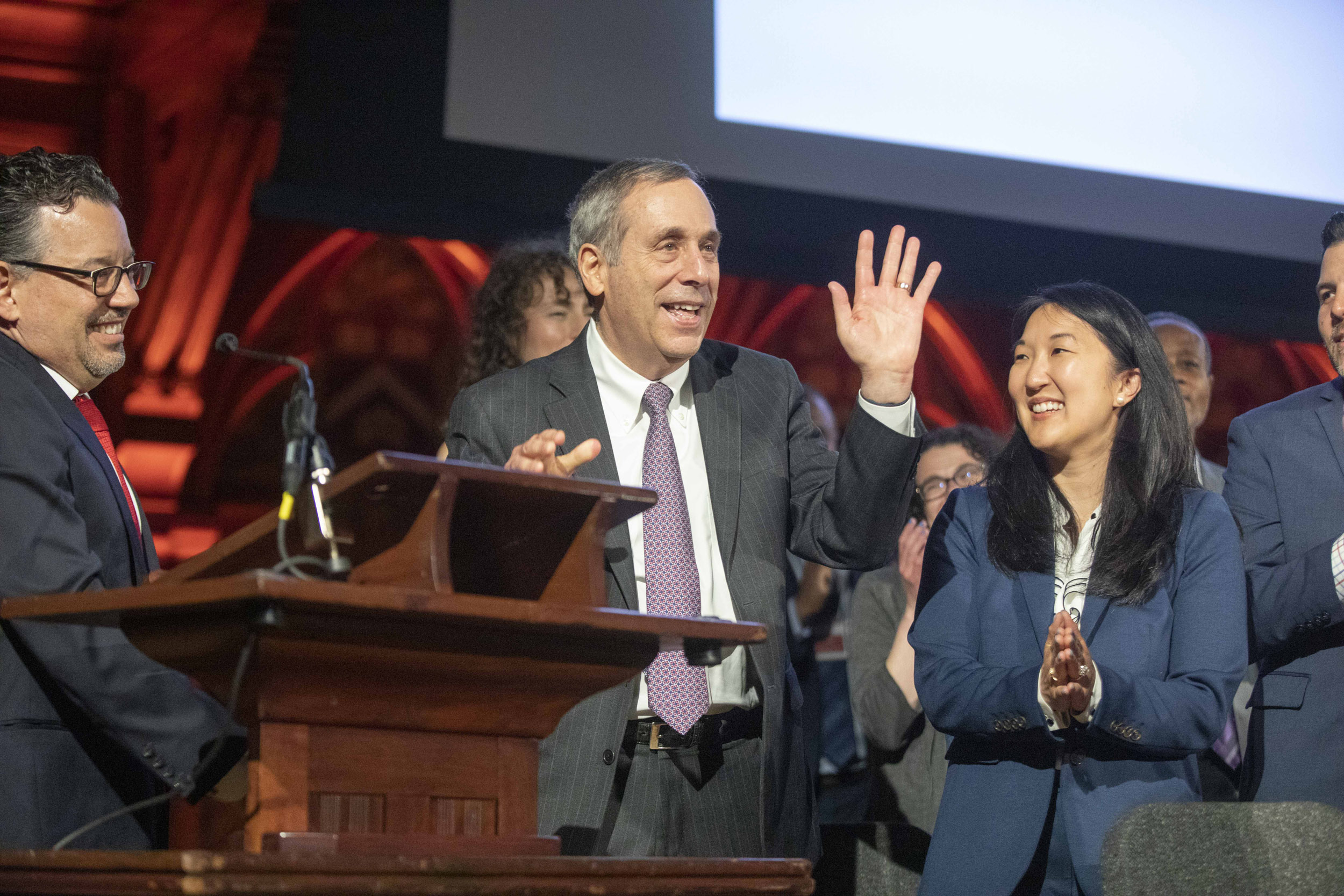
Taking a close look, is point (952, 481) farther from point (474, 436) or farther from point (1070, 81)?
point (1070, 81)

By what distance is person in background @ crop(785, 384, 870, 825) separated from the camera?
342 centimetres

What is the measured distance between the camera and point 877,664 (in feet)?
10.2

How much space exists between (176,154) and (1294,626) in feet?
20.8

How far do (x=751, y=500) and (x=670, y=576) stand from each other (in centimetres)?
22

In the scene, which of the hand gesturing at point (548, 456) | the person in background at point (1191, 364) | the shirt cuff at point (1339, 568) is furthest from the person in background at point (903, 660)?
the hand gesturing at point (548, 456)

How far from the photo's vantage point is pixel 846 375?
8.80 meters

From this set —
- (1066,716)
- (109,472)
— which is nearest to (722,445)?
(1066,716)

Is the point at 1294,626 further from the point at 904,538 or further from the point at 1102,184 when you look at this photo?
the point at 1102,184

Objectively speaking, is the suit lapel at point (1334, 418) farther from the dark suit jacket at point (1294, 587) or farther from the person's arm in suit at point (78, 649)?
the person's arm in suit at point (78, 649)

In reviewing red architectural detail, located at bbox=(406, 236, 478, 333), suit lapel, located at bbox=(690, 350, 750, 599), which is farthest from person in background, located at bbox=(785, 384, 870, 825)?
red architectural detail, located at bbox=(406, 236, 478, 333)

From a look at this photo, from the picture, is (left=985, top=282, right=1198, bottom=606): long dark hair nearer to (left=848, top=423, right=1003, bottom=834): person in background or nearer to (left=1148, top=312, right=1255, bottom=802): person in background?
(left=848, top=423, right=1003, bottom=834): person in background

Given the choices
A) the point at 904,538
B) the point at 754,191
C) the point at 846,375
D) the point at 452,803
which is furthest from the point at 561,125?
the point at 846,375

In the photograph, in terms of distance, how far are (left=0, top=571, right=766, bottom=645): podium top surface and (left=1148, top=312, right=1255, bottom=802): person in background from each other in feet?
6.98

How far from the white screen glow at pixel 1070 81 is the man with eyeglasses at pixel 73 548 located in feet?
8.38
